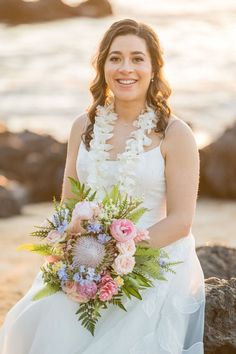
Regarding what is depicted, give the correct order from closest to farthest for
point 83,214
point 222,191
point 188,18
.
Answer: point 83,214 → point 222,191 → point 188,18

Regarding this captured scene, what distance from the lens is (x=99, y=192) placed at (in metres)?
4.43

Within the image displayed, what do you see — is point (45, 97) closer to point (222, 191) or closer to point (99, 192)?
point (222, 191)

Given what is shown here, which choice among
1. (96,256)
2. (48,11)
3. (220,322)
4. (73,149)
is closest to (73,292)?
(96,256)

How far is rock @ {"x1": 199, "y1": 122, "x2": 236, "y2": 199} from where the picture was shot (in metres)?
11.5

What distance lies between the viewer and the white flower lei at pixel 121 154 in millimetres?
4375

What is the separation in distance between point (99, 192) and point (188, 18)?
41.6 m

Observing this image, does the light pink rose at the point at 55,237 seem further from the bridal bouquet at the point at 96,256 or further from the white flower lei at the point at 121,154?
the white flower lei at the point at 121,154

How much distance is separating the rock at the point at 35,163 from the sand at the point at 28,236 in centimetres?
39

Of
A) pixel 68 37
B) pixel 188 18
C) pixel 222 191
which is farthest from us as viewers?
pixel 188 18

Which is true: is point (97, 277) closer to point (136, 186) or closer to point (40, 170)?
point (136, 186)

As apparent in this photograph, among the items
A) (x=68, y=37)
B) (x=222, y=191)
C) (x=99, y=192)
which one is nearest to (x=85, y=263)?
(x=99, y=192)

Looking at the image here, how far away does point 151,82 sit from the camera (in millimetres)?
4531

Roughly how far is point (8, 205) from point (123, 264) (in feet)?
22.4

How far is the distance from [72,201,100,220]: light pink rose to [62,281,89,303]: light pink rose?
0.31 meters
